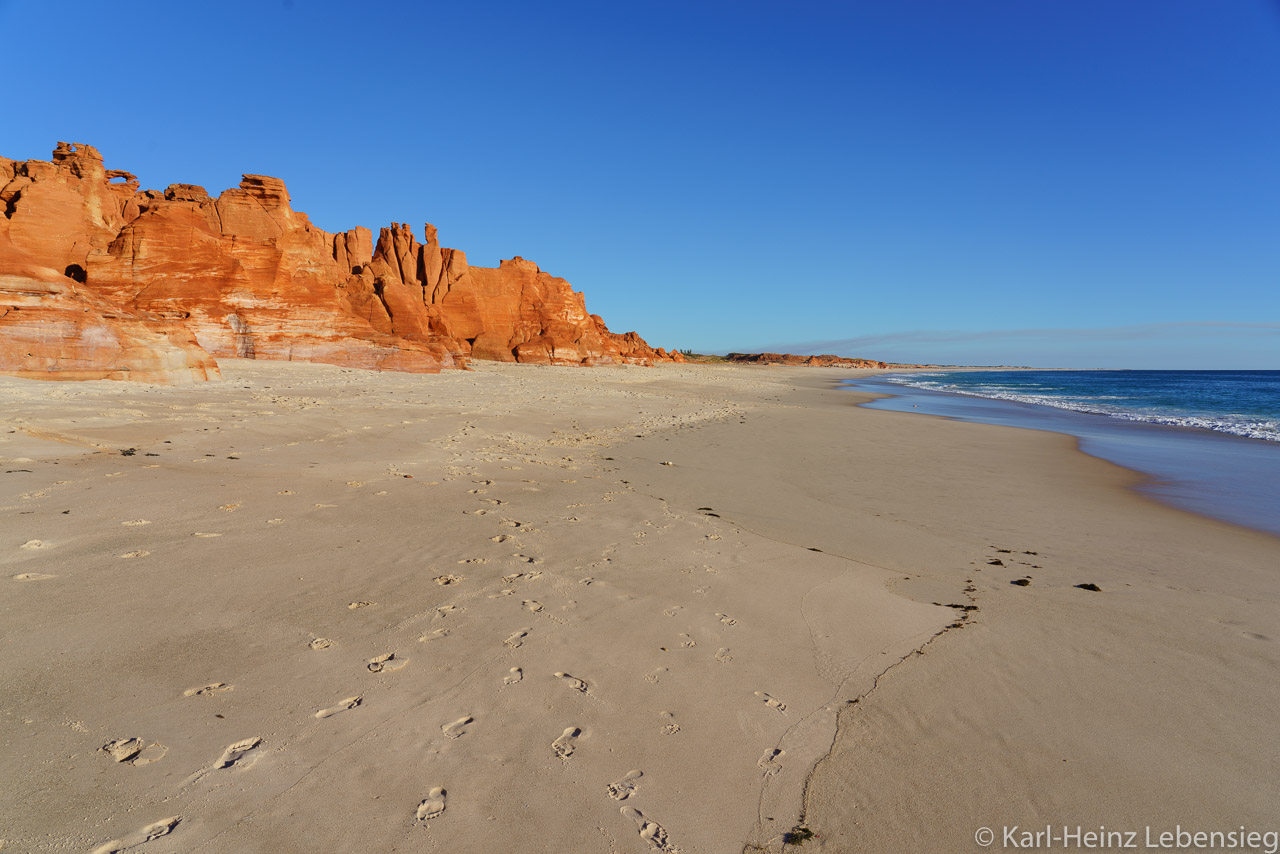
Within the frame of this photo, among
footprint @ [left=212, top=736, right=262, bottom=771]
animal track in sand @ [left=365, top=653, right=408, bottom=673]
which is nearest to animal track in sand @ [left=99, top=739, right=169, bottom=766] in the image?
footprint @ [left=212, top=736, right=262, bottom=771]

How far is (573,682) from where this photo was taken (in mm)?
3379

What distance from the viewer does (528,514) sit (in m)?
6.66

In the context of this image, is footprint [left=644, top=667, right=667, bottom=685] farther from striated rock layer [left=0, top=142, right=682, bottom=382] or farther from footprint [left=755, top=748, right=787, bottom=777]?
striated rock layer [left=0, top=142, right=682, bottom=382]

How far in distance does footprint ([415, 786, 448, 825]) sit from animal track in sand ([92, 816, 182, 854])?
0.88 m

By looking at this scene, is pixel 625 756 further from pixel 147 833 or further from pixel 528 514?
pixel 528 514

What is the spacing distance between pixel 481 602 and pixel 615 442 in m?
8.19

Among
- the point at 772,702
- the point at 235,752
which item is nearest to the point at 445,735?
the point at 235,752

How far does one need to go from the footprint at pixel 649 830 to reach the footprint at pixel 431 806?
783 mm

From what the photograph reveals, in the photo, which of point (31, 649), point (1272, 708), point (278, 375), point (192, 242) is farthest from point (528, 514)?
point (192, 242)

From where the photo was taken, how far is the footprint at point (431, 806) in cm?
233

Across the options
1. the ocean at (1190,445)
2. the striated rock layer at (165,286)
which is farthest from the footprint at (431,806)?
the striated rock layer at (165,286)

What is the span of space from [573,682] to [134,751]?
80.2 inches

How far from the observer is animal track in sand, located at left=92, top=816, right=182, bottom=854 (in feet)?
6.66

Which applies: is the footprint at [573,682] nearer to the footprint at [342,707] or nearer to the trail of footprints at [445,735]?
the trail of footprints at [445,735]
